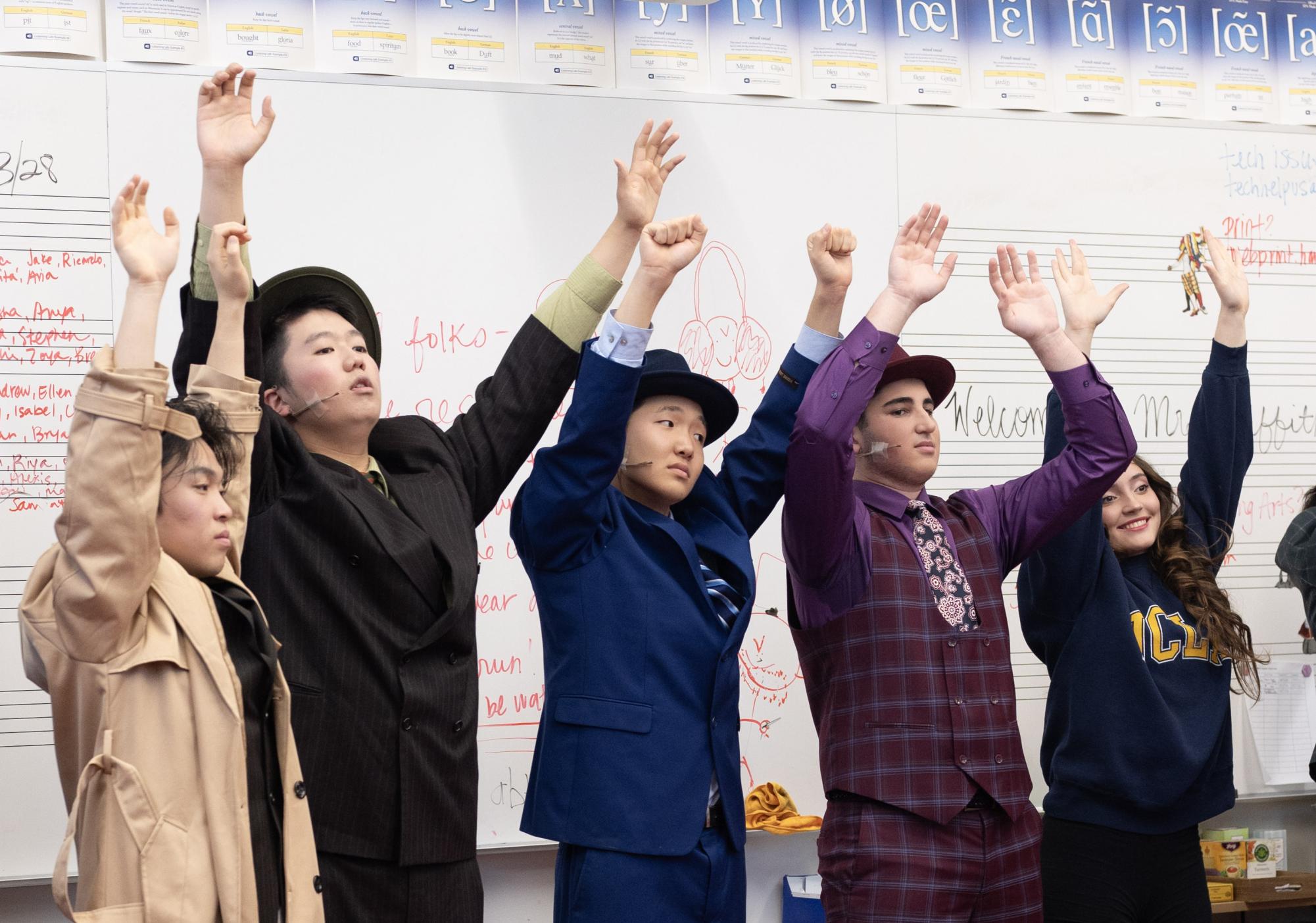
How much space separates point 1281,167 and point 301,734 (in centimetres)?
331

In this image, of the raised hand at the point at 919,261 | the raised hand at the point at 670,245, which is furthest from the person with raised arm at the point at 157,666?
the raised hand at the point at 919,261

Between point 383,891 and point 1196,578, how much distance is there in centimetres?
181

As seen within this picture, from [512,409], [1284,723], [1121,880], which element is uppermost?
[512,409]

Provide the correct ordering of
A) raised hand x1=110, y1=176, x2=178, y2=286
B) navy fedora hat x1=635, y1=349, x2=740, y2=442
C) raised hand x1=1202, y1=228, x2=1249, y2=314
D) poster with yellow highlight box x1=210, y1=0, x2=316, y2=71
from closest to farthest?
raised hand x1=110, y1=176, x2=178, y2=286 < navy fedora hat x1=635, y1=349, x2=740, y2=442 < raised hand x1=1202, y1=228, x2=1249, y2=314 < poster with yellow highlight box x1=210, y1=0, x2=316, y2=71

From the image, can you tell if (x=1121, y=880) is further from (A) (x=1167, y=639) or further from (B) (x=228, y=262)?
(B) (x=228, y=262)

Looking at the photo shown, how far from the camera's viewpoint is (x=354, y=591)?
6.78 feet

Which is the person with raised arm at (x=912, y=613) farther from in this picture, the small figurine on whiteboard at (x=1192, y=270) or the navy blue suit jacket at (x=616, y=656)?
the small figurine on whiteboard at (x=1192, y=270)

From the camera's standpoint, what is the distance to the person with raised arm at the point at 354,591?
6.60ft

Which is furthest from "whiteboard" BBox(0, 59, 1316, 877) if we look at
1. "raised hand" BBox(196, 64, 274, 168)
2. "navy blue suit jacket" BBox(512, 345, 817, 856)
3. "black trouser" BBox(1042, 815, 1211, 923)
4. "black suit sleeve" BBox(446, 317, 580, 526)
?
"navy blue suit jacket" BBox(512, 345, 817, 856)

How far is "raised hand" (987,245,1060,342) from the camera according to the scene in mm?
2551

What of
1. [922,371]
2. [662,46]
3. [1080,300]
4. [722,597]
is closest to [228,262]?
[722,597]

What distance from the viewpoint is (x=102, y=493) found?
171 cm

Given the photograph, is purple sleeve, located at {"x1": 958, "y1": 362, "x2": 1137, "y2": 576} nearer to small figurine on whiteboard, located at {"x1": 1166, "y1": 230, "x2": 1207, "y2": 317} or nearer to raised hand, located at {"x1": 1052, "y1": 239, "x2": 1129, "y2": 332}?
raised hand, located at {"x1": 1052, "y1": 239, "x2": 1129, "y2": 332}

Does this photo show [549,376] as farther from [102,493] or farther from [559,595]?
[102,493]
